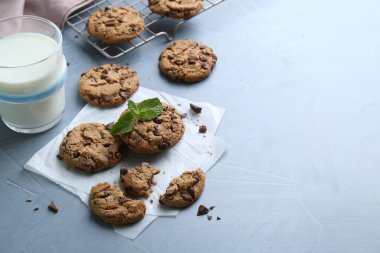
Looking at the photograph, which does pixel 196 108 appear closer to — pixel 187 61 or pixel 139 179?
pixel 187 61

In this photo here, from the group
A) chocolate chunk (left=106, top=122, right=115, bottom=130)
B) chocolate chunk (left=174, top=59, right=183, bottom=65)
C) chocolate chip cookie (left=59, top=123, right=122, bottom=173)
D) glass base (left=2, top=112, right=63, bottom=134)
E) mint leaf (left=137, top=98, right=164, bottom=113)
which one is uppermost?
mint leaf (left=137, top=98, right=164, bottom=113)

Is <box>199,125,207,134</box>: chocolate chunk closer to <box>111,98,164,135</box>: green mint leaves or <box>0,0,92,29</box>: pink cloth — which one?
<box>111,98,164,135</box>: green mint leaves

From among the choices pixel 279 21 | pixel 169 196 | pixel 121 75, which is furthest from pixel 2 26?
pixel 279 21

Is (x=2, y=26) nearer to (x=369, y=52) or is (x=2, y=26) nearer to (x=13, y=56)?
(x=13, y=56)

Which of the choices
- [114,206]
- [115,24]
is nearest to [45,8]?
[115,24]

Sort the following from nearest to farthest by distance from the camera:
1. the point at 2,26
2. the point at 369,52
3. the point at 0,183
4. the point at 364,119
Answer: the point at 0,183, the point at 2,26, the point at 364,119, the point at 369,52

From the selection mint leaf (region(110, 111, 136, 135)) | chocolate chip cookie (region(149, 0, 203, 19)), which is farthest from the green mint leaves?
chocolate chip cookie (region(149, 0, 203, 19))
